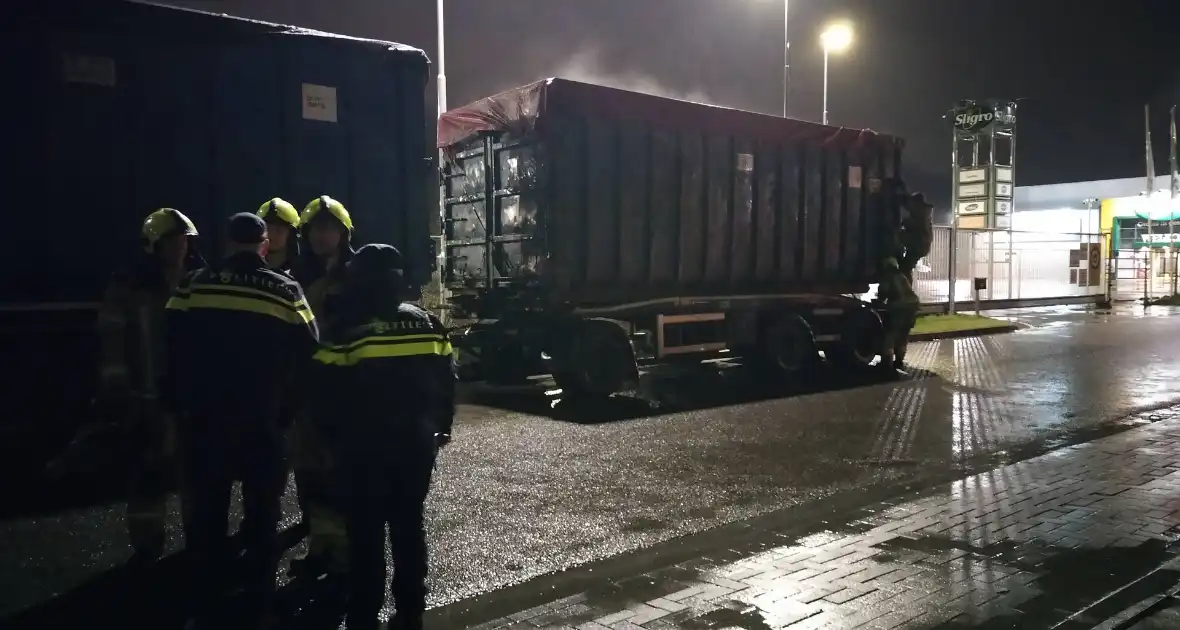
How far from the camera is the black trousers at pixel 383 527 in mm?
3373

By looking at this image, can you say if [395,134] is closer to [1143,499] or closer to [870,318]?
[1143,499]

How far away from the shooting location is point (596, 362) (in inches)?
389

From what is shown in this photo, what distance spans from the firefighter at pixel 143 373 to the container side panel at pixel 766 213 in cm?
825

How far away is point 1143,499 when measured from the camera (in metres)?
5.76

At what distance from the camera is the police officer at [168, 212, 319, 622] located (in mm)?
3549

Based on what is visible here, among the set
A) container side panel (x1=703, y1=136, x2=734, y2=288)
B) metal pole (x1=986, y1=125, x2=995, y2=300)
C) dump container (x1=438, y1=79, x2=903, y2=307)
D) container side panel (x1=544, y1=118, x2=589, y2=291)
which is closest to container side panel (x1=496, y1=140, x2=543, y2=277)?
dump container (x1=438, y1=79, x2=903, y2=307)

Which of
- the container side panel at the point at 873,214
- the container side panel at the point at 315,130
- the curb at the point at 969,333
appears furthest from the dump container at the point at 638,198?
the curb at the point at 969,333

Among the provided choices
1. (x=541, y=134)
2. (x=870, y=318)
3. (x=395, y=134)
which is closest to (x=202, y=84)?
(x=395, y=134)

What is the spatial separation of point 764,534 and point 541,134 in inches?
225

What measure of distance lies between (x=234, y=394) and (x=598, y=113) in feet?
23.0

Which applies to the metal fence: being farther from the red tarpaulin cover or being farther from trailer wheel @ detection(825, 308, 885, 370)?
the red tarpaulin cover

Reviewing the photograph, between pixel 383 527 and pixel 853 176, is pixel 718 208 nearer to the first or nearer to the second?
pixel 853 176

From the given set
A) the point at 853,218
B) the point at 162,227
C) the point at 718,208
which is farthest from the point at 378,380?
the point at 853,218

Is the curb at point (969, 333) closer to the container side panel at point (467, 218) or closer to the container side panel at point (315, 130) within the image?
the container side panel at point (467, 218)
